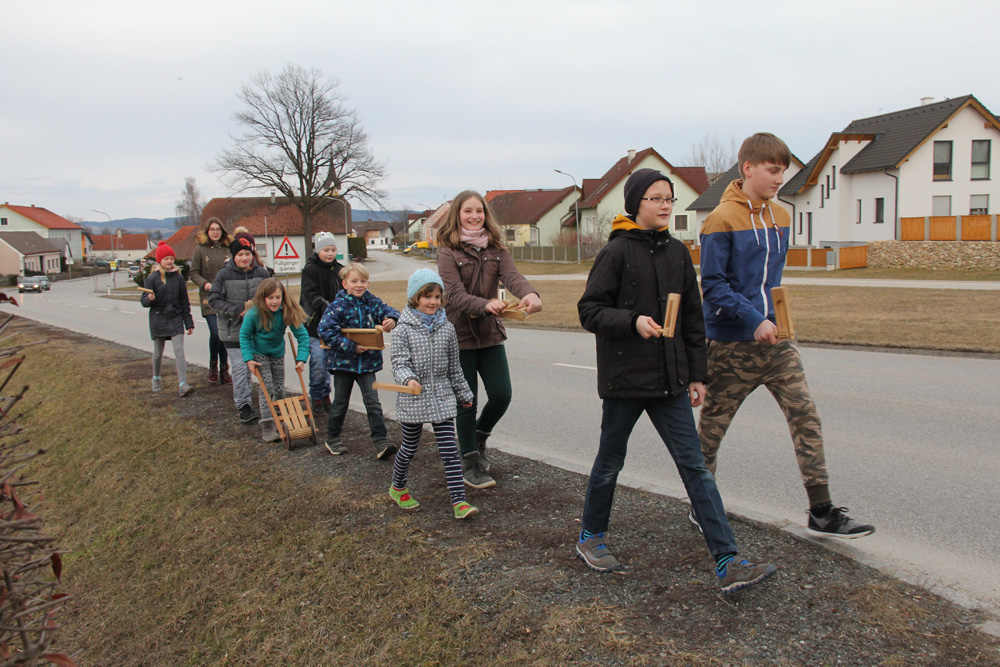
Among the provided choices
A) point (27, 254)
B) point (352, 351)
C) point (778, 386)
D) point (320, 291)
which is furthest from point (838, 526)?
point (27, 254)

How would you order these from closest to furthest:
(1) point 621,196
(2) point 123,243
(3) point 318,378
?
(3) point 318,378 < (1) point 621,196 < (2) point 123,243

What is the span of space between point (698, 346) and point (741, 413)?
4.21m

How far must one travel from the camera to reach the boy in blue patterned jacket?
6.12 metres

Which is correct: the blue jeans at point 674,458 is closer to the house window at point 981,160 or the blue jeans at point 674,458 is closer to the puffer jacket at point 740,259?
the puffer jacket at point 740,259

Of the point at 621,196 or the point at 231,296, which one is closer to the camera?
the point at 231,296

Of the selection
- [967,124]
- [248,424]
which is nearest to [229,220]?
[967,124]

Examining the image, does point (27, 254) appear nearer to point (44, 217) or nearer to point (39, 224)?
point (39, 224)

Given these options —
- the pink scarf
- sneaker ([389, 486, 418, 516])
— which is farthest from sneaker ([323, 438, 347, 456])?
the pink scarf

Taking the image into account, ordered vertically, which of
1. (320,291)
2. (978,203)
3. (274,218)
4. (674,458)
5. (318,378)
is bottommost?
(318,378)

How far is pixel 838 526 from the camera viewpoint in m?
4.00

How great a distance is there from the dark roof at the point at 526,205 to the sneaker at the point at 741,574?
251 ft

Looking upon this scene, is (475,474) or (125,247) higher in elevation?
(125,247)

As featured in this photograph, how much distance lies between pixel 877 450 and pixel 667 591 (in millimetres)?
3485

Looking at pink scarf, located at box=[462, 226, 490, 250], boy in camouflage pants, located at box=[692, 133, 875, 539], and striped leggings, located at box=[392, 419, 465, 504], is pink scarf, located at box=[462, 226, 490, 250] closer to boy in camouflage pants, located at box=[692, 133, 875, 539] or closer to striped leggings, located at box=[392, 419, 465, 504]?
striped leggings, located at box=[392, 419, 465, 504]
